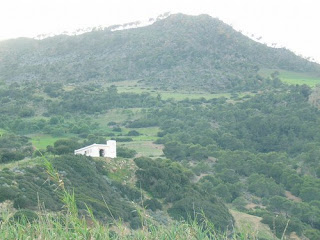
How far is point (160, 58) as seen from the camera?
102 m

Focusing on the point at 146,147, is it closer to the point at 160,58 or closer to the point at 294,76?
the point at 294,76

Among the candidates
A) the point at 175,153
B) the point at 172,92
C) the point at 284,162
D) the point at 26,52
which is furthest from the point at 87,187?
the point at 26,52

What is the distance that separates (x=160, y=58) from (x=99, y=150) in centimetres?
6951

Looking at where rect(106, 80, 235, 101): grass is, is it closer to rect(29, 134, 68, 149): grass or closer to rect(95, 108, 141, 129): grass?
rect(95, 108, 141, 129): grass

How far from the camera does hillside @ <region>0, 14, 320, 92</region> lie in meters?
93.4

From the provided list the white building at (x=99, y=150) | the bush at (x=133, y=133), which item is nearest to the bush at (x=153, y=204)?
the white building at (x=99, y=150)

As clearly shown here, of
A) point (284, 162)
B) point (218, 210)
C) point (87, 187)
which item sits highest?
point (87, 187)

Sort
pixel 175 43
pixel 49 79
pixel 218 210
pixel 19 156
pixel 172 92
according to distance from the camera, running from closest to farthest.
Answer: pixel 218 210
pixel 19 156
pixel 172 92
pixel 49 79
pixel 175 43

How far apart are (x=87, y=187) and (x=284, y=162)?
28.7 meters

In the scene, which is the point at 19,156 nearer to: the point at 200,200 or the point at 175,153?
the point at 200,200

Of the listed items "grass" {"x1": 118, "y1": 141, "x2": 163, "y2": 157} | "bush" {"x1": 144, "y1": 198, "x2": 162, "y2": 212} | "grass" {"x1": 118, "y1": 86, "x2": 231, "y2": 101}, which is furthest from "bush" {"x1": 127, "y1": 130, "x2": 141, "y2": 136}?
"bush" {"x1": 144, "y1": 198, "x2": 162, "y2": 212}

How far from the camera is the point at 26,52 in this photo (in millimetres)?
114250

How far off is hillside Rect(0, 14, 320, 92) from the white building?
5487 centimetres

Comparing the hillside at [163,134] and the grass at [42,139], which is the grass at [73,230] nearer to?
the hillside at [163,134]
